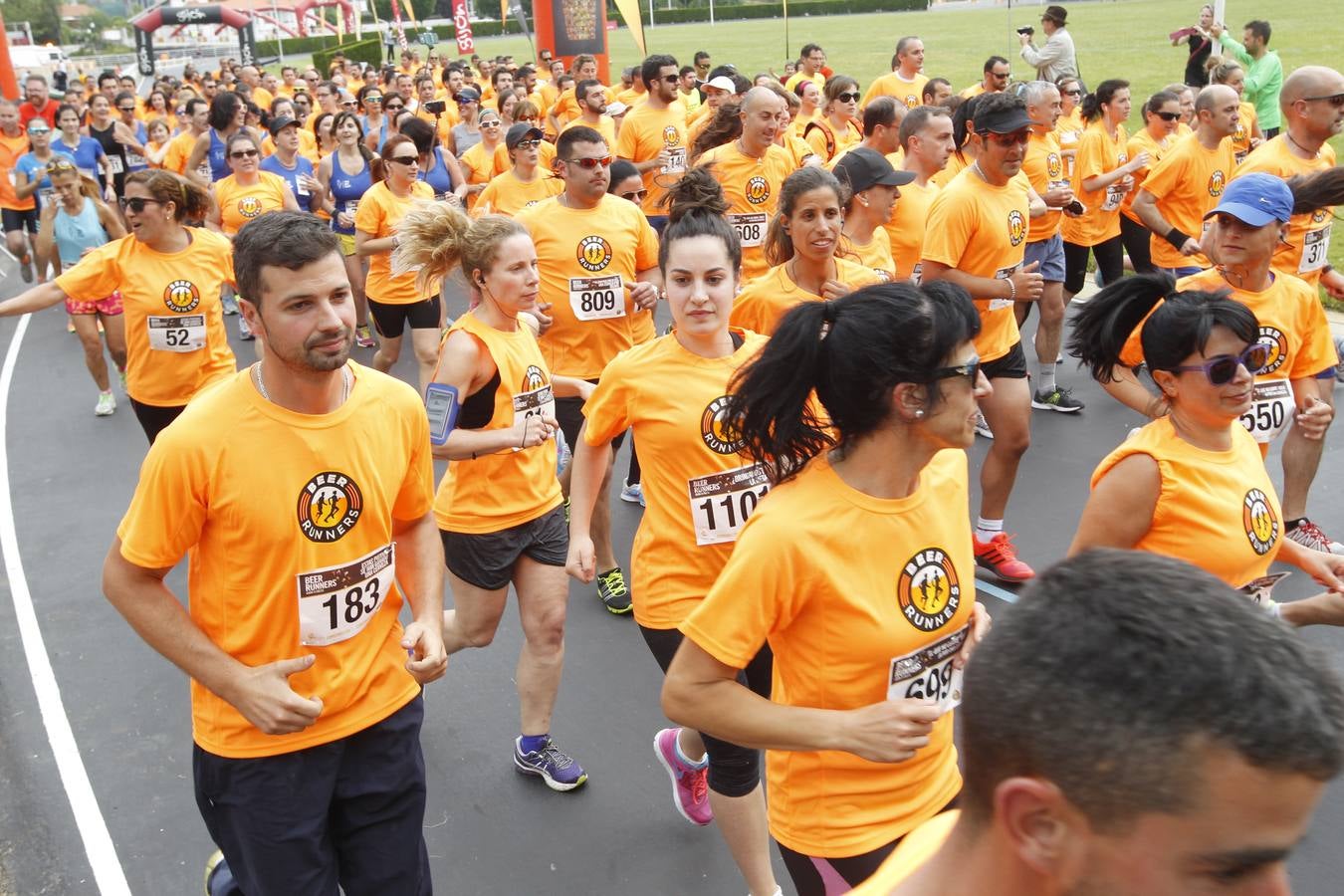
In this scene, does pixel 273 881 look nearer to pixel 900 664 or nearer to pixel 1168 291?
pixel 900 664

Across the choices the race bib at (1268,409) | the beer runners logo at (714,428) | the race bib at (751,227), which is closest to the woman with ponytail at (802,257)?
the beer runners logo at (714,428)

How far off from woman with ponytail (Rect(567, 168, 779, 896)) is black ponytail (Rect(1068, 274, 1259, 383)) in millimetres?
1124

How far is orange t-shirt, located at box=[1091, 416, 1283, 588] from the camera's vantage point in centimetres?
324

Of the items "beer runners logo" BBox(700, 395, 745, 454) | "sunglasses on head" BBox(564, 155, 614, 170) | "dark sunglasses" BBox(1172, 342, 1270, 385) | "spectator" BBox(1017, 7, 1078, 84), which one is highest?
"spectator" BBox(1017, 7, 1078, 84)

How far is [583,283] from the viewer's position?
653 cm

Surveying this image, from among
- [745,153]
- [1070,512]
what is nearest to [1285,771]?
[1070,512]

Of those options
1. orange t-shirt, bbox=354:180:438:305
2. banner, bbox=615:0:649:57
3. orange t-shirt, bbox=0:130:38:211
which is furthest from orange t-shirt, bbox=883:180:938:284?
banner, bbox=615:0:649:57

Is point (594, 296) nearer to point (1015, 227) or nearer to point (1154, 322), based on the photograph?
point (1015, 227)

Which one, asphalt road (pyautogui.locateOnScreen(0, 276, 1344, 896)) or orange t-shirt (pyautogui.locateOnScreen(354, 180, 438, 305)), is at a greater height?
orange t-shirt (pyautogui.locateOnScreen(354, 180, 438, 305))

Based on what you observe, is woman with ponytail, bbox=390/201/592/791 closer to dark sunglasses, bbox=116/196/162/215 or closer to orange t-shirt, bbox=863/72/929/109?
dark sunglasses, bbox=116/196/162/215

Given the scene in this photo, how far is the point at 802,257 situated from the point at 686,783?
90.0 inches

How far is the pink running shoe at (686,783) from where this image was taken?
4398mm

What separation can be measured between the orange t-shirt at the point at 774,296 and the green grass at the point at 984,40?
933 cm

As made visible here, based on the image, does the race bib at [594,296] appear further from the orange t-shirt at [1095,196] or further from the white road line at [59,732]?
the orange t-shirt at [1095,196]
